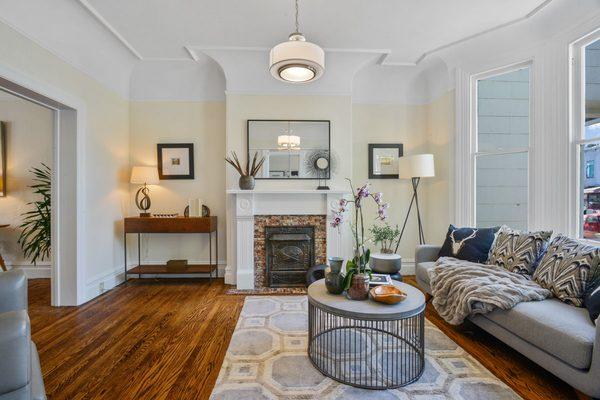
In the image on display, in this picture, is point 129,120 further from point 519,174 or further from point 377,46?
point 519,174

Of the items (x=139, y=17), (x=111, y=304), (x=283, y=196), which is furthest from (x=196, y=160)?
(x=111, y=304)

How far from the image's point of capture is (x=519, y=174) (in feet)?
10.6

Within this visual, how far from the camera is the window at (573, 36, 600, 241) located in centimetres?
260

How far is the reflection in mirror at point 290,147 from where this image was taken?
394 cm

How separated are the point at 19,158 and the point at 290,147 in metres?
3.68

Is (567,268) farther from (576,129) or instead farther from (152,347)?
(152,347)

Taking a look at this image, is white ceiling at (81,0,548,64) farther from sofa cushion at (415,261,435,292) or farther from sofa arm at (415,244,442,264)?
sofa cushion at (415,261,435,292)

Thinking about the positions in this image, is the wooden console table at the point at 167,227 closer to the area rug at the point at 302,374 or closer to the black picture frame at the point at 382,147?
the area rug at the point at 302,374

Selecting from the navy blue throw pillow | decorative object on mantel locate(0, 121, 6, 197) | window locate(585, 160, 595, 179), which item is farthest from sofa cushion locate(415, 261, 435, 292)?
decorative object on mantel locate(0, 121, 6, 197)

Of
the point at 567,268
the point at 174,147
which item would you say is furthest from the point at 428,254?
the point at 174,147

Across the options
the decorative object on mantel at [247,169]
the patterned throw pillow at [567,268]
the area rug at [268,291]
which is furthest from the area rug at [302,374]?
the decorative object on mantel at [247,169]

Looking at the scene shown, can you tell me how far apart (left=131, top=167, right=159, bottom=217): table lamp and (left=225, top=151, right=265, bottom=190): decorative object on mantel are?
1.03 m

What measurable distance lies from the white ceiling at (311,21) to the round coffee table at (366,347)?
8.46ft

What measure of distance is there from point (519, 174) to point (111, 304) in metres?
4.63
